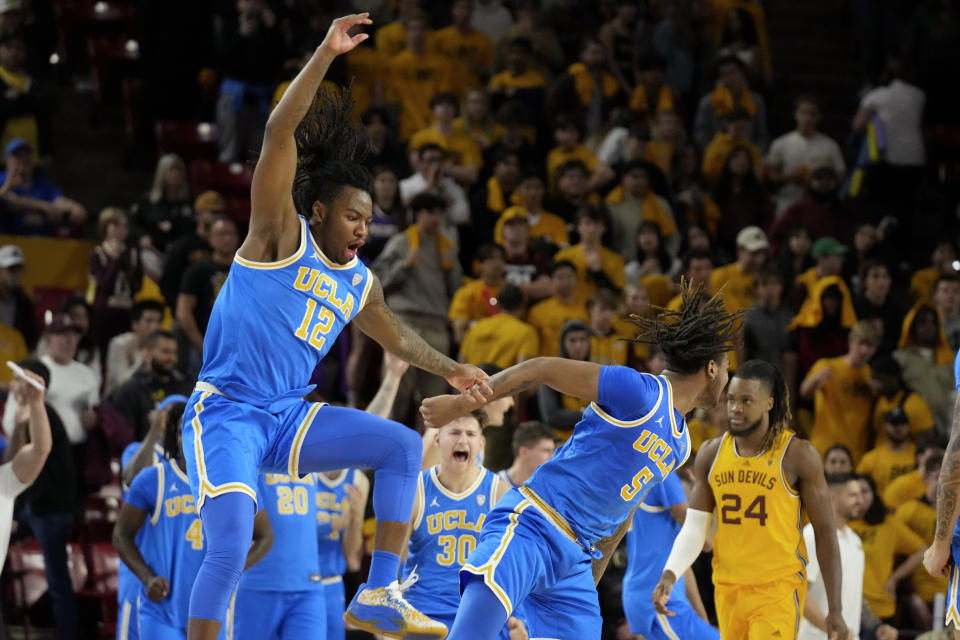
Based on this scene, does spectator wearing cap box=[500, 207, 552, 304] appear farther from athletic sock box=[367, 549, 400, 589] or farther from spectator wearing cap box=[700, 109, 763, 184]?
athletic sock box=[367, 549, 400, 589]

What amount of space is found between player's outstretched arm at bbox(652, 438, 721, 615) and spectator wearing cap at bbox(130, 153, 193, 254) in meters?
6.40

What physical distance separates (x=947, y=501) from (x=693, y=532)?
1.52 metres

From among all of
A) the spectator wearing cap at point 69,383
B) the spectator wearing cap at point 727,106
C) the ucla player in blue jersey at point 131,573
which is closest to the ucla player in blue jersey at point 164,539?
the ucla player in blue jersey at point 131,573

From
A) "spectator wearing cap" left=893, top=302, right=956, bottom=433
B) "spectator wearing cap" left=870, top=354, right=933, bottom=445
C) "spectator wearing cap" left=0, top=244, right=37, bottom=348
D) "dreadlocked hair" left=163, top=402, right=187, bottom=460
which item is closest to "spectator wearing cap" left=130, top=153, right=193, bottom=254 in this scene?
"spectator wearing cap" left=0, top=244, right=37, bottom=348

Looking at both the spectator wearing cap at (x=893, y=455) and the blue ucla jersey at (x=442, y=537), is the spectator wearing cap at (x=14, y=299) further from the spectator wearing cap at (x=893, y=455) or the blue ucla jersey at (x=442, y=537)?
the spectator wearing cap at (x=893, y=455)

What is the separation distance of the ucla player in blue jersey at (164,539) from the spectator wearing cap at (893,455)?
214 inches

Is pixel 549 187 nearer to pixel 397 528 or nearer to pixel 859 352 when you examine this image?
pixel 859 352

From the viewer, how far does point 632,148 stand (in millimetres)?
13445

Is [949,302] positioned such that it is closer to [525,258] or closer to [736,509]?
[525,258]

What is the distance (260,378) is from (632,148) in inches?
318

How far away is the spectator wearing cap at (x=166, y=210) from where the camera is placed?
12.5 metres

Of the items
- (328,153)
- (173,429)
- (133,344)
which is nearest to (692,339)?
(328,153)

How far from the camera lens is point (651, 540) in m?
8.30

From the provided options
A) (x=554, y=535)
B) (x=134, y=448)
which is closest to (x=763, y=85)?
(x=134, y=448)
